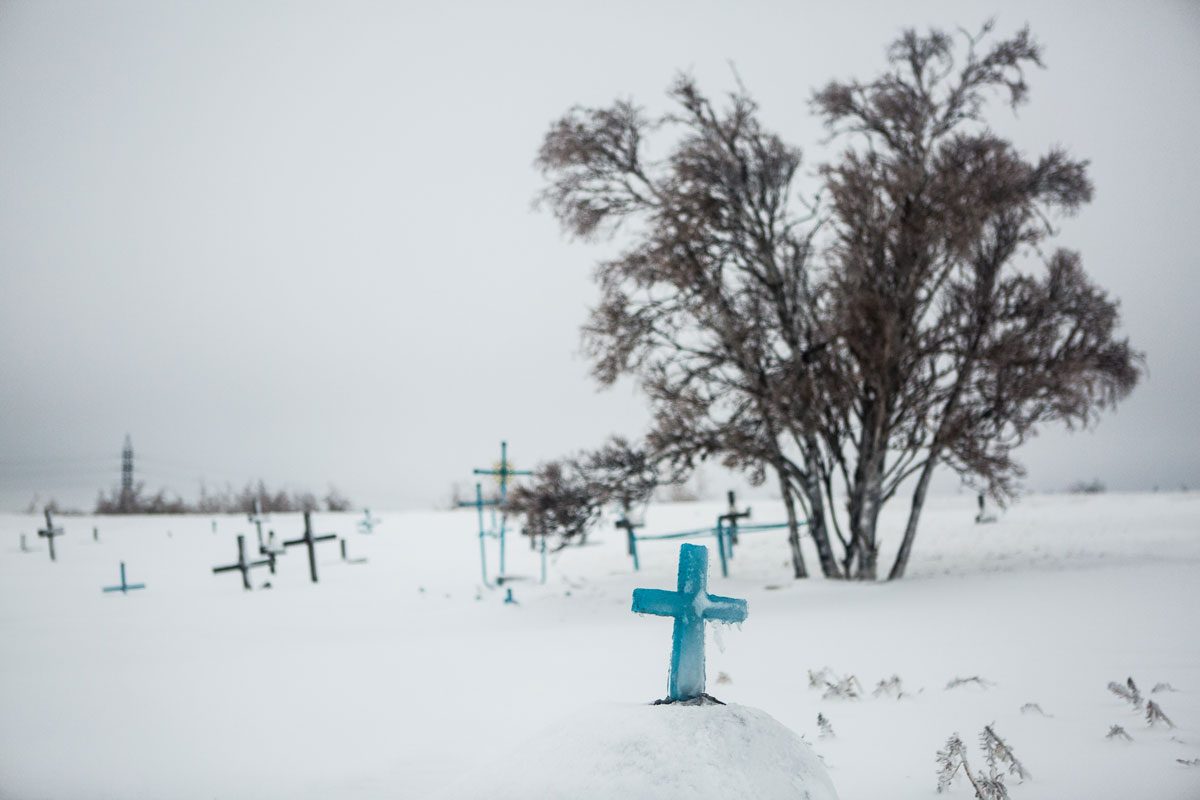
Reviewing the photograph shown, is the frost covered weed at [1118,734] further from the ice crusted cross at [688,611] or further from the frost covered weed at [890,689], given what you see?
the ice crusted cross at [688,611]

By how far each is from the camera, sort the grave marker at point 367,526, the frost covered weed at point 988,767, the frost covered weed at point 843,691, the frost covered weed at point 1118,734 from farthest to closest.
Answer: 1. the grave marker at point 367,526
2. the frost covered weed at point 843,691
3. the frost covered weed at point 1118,734
4. the frost covered weed at point 988,767

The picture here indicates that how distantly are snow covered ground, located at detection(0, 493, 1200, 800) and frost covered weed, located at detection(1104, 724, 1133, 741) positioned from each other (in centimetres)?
6

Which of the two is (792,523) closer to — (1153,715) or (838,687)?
(838,687)

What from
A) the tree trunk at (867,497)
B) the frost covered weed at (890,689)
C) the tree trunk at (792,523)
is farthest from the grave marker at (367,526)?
the frost covered weed at (890,689)

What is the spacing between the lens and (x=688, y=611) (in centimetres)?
269

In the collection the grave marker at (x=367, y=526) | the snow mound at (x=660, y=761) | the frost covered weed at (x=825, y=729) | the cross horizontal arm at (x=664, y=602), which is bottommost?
the grave marker at (x=367, y=526)

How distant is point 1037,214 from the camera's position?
1184 centimetres

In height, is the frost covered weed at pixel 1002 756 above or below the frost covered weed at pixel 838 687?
above

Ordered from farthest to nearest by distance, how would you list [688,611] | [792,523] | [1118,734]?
1. [792,523]
2. [1118,734]
3. [688,611]

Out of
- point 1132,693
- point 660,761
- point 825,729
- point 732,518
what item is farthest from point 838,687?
point 732,518

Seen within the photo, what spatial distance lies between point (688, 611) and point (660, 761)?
0.52 m

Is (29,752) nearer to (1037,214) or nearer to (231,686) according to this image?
(231,686)

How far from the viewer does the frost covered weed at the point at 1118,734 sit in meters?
3.90

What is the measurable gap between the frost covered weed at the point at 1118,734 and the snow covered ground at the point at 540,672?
0.19 ft
